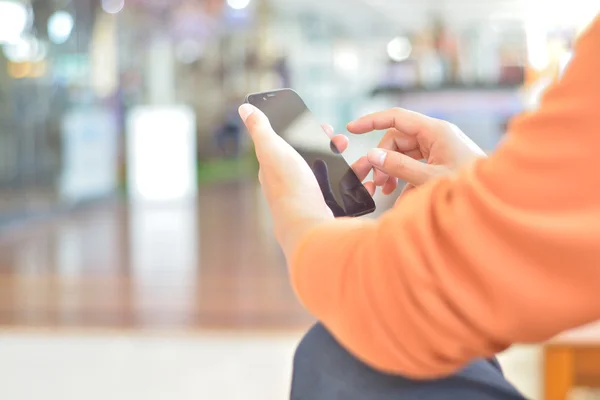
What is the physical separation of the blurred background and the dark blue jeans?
0.27 meters

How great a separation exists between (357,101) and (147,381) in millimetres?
11470

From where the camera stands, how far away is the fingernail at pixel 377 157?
85 cm

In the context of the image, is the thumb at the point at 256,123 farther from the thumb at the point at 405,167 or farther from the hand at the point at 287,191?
the thumb at the point at 405,167

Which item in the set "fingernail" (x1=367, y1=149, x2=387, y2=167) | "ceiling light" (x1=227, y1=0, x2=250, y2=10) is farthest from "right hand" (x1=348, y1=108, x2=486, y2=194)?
"ceiling light" (x1=227, y1=0, x2=250, y2=10)

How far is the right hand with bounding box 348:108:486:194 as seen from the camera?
846mm

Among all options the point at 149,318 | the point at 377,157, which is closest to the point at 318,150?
the point at 377,157

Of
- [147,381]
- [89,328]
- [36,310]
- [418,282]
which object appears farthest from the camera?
[36,310]

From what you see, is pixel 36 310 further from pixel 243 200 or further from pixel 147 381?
pixel 243 200

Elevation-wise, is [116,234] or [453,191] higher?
[453,191]

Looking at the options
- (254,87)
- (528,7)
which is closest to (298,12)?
(254,87)

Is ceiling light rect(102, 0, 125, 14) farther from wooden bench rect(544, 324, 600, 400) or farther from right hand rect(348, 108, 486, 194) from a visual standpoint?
right hand rect(348, 108, 486, 194)

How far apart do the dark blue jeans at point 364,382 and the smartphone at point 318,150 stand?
18cm

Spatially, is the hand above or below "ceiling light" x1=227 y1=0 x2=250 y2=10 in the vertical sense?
below

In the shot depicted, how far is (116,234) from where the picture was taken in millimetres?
5695
